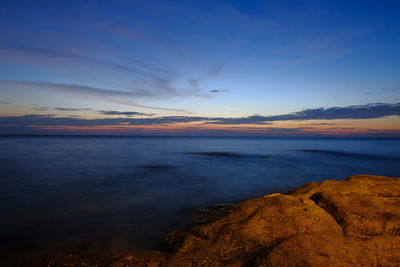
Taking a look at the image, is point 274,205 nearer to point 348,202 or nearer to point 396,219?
point 348,202

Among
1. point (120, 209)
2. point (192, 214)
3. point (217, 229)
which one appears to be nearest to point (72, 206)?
point (120, 209)

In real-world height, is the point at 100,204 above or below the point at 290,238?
below

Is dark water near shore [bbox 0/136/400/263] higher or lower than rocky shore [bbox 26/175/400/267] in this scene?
lower

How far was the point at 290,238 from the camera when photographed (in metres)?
4.04

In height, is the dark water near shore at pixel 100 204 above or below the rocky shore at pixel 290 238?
below

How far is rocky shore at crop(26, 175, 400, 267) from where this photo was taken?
368 cm

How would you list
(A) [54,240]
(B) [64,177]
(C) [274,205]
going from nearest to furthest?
(C) [274,205]
(A) [54,240]
(B) [64,177]

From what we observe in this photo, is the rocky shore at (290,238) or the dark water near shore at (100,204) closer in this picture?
the rocky shore at (290,238)

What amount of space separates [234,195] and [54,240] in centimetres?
798

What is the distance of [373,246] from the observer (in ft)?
13.2

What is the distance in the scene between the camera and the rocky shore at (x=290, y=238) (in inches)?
145

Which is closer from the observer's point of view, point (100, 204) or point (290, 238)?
point (290, 238)

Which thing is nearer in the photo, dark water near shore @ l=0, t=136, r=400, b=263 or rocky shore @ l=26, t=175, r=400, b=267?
rocky shore @ l=26, t=175, r=400, b=267

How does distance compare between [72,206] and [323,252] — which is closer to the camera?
[323,252]
